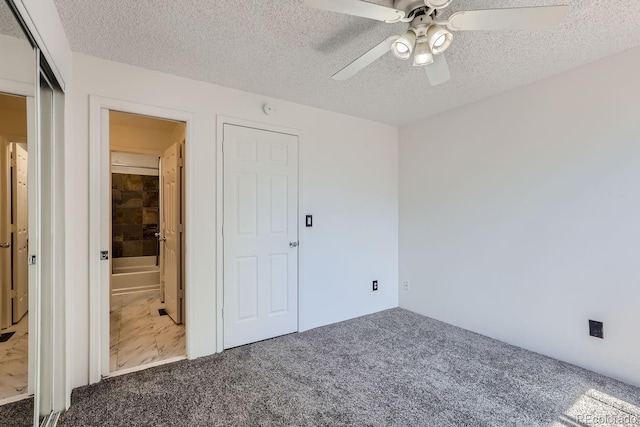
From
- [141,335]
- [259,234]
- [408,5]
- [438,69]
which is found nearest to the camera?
[408,5]

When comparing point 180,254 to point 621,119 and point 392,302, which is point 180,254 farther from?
point 621,119

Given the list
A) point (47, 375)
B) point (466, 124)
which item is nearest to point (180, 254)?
point (47, 375)

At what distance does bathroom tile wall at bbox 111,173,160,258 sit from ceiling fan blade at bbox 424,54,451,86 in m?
5.09

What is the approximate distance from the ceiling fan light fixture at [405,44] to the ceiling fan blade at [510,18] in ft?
0.60

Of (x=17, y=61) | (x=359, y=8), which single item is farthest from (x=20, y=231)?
(x=359, y=8)

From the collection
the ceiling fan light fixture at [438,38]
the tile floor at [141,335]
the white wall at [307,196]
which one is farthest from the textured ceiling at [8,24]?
the tile floor at [141,335]

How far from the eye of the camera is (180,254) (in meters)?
3.18

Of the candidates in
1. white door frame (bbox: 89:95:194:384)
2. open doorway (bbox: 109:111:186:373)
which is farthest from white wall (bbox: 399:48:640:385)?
white door frame (bbox: 89:95:194:384)

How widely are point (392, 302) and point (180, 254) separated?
2499mm

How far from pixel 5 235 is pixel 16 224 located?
0.11 meters

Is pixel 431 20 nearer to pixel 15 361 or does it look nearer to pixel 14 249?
pixel 14 249

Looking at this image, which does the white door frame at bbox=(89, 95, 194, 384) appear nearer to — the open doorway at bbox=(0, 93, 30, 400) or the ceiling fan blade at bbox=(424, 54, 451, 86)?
the open doorway at bbox=(0, 93, 30, 400)

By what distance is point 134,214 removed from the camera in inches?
214

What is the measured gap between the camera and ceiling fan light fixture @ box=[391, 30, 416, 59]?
1.55m
